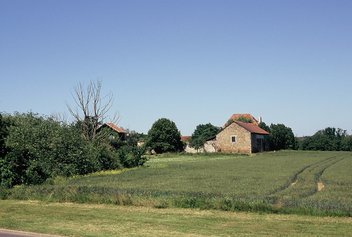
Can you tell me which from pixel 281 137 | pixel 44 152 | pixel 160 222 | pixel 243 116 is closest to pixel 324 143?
pixel 281 137

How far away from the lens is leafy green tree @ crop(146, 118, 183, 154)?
90.1 metres

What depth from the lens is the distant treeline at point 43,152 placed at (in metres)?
30.6

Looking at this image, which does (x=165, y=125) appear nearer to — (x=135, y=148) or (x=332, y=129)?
(x=135, y=148)

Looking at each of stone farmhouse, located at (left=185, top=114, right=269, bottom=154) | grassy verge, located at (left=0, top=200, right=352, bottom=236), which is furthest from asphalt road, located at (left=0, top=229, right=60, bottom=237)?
stone farmhouse, located at (left=185, top=114, right=269, bottom=154)

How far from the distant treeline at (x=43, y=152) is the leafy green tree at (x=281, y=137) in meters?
56.3

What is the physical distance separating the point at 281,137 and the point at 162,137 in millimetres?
28041

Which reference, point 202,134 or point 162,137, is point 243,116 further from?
point 162,137

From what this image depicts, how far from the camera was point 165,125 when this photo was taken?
298ft

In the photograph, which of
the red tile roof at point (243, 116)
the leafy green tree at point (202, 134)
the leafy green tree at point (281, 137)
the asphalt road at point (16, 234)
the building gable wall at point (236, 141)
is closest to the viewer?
the asphalt road at point (16, 234)

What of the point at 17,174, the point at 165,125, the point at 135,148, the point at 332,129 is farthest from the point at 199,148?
the point at 17,174

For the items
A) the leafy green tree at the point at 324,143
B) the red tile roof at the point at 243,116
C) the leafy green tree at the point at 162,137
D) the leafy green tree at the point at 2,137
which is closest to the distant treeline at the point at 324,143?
the leafy green tree at the point at 324,143

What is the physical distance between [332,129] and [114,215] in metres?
123

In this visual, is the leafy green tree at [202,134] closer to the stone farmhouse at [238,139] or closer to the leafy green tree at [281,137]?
the stone farmhouse at [238,139]

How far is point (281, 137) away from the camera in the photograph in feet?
320
